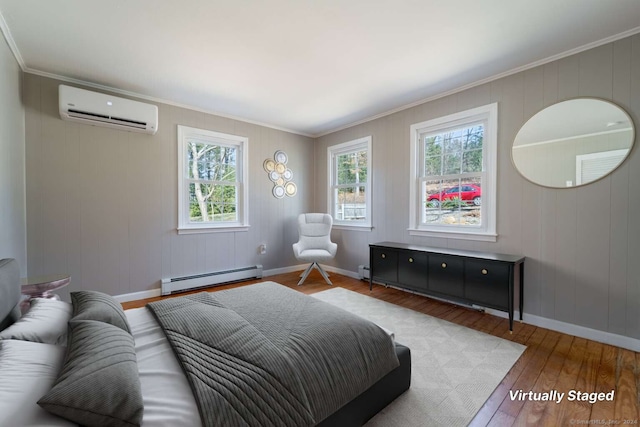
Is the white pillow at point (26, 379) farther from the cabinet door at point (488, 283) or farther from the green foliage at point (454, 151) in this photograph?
the green foliage at point (454, 151)

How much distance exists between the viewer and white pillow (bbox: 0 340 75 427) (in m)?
0.73

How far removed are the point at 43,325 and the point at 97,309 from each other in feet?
0.65

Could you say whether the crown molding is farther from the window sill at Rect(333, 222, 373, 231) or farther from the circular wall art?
the window sill at Rect(333, 222, 373, 231)

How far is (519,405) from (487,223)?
190 centimetres

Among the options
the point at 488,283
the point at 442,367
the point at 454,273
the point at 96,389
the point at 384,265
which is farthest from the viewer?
the point at 384,265

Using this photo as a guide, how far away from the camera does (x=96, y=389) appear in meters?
0.80

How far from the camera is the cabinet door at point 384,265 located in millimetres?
3424

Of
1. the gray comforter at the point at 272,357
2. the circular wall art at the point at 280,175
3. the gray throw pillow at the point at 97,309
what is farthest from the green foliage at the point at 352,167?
the gray throw pillow at the point at 97,309

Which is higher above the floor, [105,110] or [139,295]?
[105,110]

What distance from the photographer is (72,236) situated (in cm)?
298

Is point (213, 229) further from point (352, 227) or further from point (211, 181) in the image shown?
point (352, 227)

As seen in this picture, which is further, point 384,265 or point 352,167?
point 352,167

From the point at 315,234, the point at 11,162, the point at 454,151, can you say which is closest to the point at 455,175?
the point at 454,151

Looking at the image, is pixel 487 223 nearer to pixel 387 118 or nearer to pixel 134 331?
pixel 387 118
